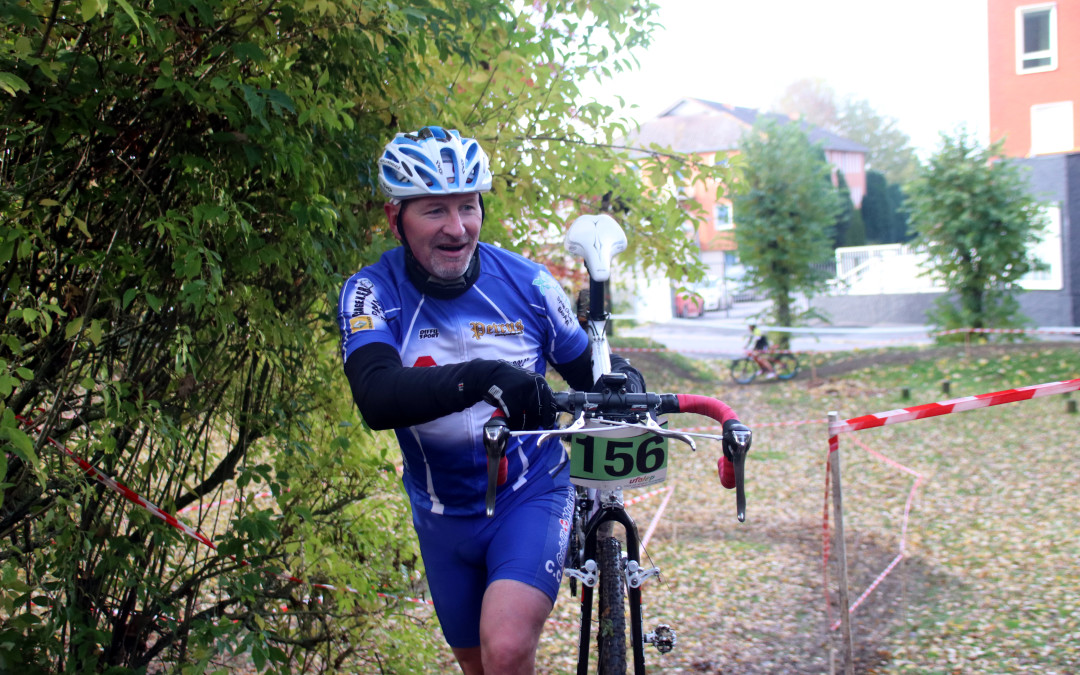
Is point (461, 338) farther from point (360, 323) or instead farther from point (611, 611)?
point (611, 611)

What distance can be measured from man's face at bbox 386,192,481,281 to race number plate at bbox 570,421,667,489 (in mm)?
682

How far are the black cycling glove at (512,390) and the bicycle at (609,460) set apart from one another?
54 millimetres

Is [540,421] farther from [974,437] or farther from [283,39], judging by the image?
[974,437]

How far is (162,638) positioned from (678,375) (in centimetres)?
1605

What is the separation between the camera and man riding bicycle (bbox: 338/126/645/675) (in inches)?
109

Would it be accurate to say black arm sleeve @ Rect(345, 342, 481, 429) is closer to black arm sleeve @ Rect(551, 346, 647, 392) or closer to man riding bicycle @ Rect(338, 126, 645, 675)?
man riding bicycle @ Rect(338, 126, 645, 675)

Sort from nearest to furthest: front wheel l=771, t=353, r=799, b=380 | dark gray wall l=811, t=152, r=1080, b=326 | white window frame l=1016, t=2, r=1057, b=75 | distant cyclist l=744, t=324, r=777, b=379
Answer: distant cyclist l=744, t=324, r=777, b=379 < front wheel l=771, t=353, r=799, b=380 < dark gray wall l=811, t=152, r=1080, b=326 < white window frame l=1016, t=2, r=1057, b=75

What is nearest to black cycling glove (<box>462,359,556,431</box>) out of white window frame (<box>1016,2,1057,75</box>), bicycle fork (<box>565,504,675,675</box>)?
bicycle fork (<box>565,504,675,675</box>)

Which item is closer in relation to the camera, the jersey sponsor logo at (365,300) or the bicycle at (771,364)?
the jersey sponsor logo at (365,300)

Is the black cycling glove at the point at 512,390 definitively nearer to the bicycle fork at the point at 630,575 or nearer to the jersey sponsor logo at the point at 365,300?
the jersey sponsor logo at the point at 365,300

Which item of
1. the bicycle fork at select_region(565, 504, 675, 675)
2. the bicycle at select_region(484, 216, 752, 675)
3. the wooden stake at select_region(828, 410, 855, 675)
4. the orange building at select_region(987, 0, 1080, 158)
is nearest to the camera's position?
the bicycle at select_region(484, 216, 752, 675)

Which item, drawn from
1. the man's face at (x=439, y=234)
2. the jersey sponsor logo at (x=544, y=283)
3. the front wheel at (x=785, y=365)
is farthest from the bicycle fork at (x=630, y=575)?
the front wheel at (x=785, y=365)

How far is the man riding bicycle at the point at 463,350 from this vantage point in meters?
2.76

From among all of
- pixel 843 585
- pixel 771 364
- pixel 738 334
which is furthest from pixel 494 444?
pixel 738 334
